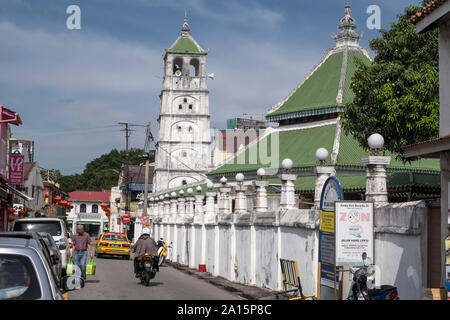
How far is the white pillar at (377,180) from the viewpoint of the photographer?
39.5 feet

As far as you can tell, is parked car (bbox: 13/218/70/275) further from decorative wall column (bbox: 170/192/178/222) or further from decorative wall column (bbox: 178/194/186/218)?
decorative wall column (bbox: 170/192/178/222)

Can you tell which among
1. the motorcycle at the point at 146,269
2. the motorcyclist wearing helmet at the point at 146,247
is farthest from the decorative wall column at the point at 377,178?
the motorcyclist wearing helmet at the point at 146,247

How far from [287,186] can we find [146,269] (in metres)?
4.94

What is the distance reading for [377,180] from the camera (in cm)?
1206

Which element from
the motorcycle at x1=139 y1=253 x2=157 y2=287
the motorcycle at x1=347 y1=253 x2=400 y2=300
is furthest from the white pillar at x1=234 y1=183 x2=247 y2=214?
the motorcycle at x1=347 y1=253 x2=400 y2=300

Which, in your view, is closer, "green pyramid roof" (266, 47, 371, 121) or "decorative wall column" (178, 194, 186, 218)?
"decorative wall column" (178, 194, 186, 218)

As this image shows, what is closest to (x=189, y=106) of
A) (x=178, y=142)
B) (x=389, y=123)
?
(x=178, y=142)

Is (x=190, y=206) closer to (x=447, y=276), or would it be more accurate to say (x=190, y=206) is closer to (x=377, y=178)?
(x=377, y=178)

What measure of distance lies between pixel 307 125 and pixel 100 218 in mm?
84861

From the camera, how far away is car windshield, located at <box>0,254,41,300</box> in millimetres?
5512

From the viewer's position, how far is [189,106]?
83125 mm

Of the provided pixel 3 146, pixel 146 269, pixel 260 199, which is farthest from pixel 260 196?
pixel 3 146

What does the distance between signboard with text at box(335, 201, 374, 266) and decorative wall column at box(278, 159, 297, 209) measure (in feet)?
17.8
